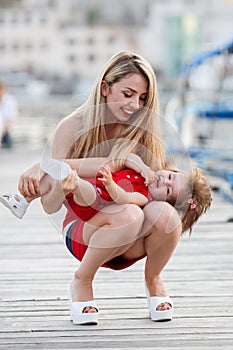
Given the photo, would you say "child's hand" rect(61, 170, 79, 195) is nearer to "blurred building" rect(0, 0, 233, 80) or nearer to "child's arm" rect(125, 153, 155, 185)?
"child's arm" rect(125, 153, 155, 185)

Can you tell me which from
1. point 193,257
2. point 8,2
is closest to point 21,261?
point 193,257

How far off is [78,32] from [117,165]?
88.5 m

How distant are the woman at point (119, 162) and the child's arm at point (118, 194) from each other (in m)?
0.02

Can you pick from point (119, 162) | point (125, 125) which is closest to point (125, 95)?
point (125, 125)

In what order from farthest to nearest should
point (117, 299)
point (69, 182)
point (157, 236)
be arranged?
point (117, 299)
point (157, 236)
point (69, 182)

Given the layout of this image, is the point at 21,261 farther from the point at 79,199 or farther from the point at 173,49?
the point at 173,49

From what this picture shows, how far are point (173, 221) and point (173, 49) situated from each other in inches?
2336

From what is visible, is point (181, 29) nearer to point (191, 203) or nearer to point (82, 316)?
point (191, 203)

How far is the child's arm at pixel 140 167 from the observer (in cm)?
337

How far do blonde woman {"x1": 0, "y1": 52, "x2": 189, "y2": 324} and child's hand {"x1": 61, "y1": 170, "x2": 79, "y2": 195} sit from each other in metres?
0.06

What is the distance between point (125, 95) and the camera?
338 centimetres

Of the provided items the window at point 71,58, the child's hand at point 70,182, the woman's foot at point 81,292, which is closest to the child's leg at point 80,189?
the child's hand at point 70,182

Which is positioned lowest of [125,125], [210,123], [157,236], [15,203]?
[210,123]

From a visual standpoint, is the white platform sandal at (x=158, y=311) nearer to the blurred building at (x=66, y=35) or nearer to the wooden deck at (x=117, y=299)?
the wooden deck at (x=117, y=299)
